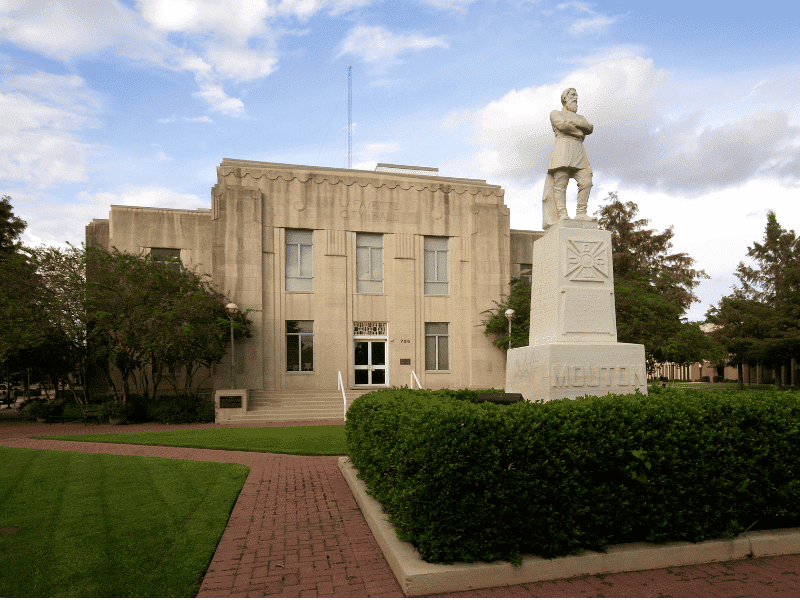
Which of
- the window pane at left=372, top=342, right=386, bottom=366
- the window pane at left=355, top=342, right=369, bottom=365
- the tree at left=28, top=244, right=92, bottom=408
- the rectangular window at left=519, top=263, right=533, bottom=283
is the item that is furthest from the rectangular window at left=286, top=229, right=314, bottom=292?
the rectangular window at left=519, top=263, right=533, bottom=283

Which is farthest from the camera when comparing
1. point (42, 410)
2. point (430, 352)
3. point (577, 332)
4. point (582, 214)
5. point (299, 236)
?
point (430, 352)

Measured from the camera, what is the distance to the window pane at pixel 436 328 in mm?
27688

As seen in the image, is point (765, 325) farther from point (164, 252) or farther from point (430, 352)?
point (164, 252)

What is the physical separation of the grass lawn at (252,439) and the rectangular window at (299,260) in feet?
32.7

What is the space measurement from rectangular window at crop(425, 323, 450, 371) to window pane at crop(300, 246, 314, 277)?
6.31 meters

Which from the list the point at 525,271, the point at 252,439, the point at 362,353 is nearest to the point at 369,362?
the point at 362,353

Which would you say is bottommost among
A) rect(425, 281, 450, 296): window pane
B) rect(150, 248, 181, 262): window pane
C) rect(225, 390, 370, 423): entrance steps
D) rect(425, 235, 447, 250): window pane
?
rect(225, 390, 370, 423): entrance steps

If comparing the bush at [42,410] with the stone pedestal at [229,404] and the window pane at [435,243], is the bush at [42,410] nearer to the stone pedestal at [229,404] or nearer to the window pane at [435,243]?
the stone pedestal at [229,404]

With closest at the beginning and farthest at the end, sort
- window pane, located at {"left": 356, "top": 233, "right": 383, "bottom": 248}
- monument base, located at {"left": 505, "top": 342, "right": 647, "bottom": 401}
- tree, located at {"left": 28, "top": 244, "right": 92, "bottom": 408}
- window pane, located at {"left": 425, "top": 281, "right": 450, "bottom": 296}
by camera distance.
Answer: monument base, located at {"left": 505, "top": 342, "right": 647, "bottom": 401} → tree, located at {"left": 28, "top": 244, "right": 92, "bottom": 408} → window pane, located at {"left": 356, "top": 233, "right": 383, "bottom": 248} → window pane, located at {"left": 425, "top": 281, "right": 450, "bottom": 296}

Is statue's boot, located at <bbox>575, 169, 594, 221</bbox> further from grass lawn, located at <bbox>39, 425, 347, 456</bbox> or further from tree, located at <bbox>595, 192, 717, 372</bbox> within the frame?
tree, located at <bbox>595, 192, 717, 372</bbox>

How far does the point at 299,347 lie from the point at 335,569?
21354 millimetres

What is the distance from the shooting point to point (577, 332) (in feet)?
27.1

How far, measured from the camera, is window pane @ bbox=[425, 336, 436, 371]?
90.4ft

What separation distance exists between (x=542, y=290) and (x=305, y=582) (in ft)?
19.4
